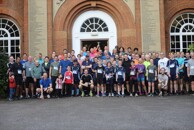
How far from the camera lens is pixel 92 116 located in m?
8.46

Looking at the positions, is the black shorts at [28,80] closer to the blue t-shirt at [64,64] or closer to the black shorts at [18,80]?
the black shorts at [18,80]

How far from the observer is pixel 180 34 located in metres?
18.7

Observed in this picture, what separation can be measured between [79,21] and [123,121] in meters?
10.9

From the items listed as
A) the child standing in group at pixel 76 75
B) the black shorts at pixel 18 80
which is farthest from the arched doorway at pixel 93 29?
the black shorts at pixel 18 80

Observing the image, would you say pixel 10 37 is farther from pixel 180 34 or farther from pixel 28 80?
pixel 180 34

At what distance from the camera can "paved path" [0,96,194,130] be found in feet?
23.4

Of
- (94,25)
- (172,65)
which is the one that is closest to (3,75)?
(94,25)

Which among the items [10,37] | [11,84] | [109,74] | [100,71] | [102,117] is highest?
[10,37]

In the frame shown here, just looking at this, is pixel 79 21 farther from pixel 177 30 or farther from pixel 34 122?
pixel 34 122

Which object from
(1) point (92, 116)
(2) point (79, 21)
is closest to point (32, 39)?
(2) point (79, 21)

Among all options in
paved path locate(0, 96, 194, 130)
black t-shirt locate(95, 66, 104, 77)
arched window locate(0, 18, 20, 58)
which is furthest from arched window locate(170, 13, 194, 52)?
arched window locate(0, 18, 20, 58)

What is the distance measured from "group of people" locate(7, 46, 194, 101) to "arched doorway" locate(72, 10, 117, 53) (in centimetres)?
324

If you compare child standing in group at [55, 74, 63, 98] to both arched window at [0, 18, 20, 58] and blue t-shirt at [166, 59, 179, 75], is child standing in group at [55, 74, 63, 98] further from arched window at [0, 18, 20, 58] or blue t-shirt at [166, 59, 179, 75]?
arched window at [0, 18, 20, 58]

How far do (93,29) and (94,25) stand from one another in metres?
0.23
